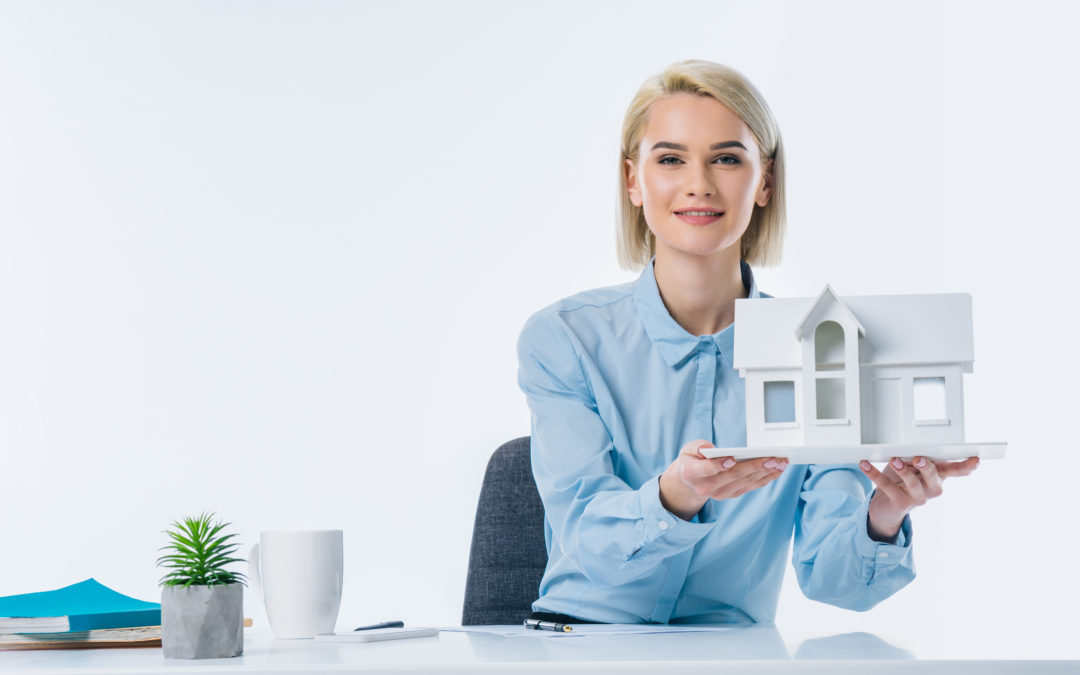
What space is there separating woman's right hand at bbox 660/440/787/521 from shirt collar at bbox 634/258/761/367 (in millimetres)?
407

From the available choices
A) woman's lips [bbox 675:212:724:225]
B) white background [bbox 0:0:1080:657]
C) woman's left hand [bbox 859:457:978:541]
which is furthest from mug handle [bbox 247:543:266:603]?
white background [bbox 0:0:1080:657]

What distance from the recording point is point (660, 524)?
58.0 inches

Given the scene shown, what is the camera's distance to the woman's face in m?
1.76

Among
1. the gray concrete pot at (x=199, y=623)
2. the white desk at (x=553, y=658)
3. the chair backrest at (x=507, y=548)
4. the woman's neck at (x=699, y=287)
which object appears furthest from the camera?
the chair backrest at (x=507, y=548)

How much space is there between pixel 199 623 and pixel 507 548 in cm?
107

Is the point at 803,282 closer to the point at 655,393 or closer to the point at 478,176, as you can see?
the point at 478,176

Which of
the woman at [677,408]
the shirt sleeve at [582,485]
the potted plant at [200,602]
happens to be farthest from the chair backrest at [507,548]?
the potted plant at [200,602]

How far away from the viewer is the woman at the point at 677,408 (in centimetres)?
163

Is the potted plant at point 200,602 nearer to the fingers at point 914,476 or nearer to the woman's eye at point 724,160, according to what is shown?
the fingers at point 914,476

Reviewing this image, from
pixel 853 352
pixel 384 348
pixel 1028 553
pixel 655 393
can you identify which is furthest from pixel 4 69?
pixel 1028 553

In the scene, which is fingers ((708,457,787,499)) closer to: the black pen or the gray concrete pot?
the black pen

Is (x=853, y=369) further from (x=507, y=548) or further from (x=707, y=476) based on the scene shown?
(x=507, y=548)

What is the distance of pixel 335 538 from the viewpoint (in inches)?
51.5

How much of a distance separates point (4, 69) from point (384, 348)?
1650 millimetres
